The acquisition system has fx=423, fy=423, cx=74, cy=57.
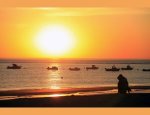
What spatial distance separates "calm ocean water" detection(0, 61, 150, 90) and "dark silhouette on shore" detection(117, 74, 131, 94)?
43 millimetres

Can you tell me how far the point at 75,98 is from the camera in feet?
13.5

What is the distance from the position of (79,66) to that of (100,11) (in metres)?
0.57

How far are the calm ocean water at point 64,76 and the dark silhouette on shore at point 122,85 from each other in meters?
0.04

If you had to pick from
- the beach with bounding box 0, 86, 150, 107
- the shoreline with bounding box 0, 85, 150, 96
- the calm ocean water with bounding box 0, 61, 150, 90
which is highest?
the calm ocean water with bounding box 0, 61, 150, 90

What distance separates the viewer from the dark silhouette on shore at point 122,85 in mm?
3995

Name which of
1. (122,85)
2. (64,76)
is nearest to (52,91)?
(64,76)

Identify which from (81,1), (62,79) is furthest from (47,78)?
(81,1)

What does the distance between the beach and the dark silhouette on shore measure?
5 cm

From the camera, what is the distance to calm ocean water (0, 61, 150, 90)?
3986mm

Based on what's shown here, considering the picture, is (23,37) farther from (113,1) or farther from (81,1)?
(113,1)

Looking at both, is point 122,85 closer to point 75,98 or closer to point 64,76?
point 75,98

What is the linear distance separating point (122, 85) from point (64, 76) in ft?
1.98

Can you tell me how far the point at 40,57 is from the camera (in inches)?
159

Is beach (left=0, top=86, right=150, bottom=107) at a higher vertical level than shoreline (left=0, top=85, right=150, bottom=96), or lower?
lower
